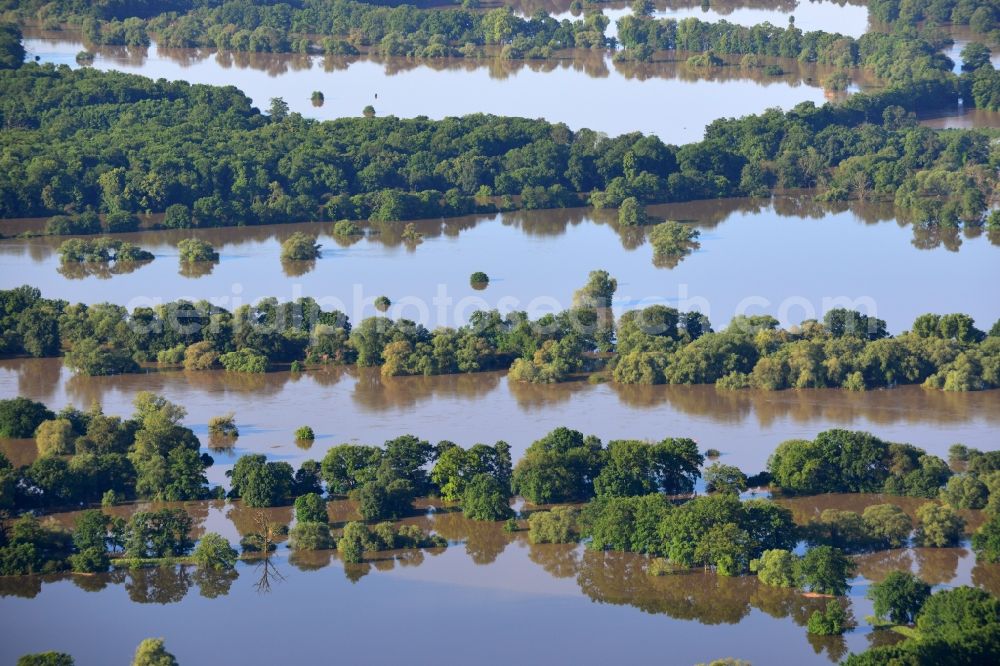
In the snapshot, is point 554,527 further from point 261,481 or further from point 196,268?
point 196,268

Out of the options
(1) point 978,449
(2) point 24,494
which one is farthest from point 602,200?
(2) point 24,494

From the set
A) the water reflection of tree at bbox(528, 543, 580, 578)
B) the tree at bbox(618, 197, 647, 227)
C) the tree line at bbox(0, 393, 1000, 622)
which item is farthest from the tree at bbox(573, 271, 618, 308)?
the water reflection of tree at bbox(528, 543, 580, 578)

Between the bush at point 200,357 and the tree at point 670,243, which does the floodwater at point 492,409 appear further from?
the tree at point 670,243

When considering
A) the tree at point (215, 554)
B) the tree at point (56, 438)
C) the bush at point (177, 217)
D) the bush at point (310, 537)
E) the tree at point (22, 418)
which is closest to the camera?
the tree at point (215, 554)

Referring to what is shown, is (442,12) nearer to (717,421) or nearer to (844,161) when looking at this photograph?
(844,161)

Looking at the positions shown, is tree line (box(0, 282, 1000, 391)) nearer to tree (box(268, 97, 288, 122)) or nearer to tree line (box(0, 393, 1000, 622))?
tree line (box(0, 393, 1000, 622))

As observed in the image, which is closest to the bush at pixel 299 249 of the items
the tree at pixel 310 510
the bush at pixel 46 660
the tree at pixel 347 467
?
the tree at pixel 347 467
